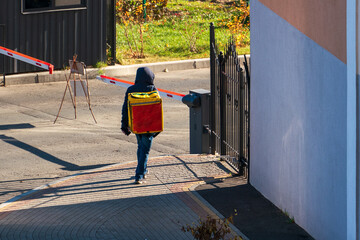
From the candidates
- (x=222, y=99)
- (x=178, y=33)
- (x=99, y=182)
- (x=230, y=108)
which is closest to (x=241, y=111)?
(x=230, y=108)

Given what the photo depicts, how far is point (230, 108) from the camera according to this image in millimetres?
11750

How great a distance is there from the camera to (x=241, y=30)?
2397cm

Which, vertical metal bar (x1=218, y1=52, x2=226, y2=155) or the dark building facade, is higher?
the dark building facade

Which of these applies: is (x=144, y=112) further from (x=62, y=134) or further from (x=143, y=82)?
(x=62, y=134)

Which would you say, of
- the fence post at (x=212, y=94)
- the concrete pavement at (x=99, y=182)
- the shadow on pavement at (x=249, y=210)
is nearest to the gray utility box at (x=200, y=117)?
the fence post at (x=212, y=94)

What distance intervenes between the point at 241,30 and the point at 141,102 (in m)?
13.6

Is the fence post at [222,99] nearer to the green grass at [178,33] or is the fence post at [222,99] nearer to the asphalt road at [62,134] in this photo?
the asphalt road at [62,134]

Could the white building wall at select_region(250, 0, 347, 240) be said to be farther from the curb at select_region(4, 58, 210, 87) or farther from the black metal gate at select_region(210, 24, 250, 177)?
the curb at select_region(4, 58, 210, 87)

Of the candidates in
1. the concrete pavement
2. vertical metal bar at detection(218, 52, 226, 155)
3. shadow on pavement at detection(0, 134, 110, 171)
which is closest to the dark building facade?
the concrete pavement

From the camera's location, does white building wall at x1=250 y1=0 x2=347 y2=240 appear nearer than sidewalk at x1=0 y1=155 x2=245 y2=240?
Yes

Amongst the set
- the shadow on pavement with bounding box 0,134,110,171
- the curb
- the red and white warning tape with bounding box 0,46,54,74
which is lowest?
the shadow on pavement with bounding box 0,134,110,171

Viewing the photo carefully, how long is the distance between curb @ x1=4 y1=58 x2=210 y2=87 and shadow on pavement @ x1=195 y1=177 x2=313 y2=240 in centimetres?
905

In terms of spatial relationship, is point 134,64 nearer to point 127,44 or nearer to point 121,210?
point 127,44

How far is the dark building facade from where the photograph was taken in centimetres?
1892
